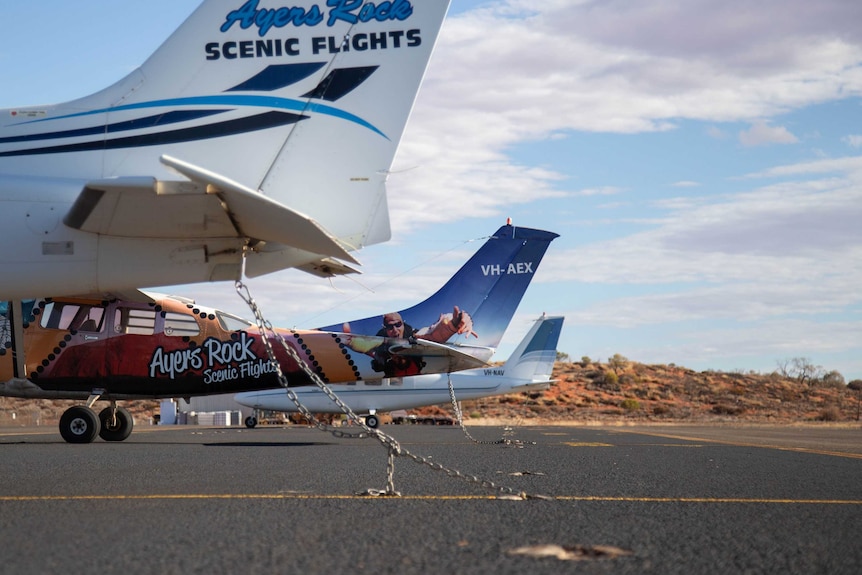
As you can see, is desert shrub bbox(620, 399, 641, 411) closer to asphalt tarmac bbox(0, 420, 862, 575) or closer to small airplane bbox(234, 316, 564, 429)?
small airplane bbox(234, 316, 564, 429)

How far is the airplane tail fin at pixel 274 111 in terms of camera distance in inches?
282

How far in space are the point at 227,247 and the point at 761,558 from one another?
4234mm

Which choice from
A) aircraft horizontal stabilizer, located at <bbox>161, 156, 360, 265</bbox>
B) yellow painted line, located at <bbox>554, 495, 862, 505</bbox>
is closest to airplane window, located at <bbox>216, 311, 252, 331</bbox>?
aircraft horizontal stabilizer, located at <bbox>161, 156, 360, 265</bbox>

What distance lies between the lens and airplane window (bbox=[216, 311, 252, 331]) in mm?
16531

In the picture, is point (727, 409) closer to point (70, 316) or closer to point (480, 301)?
point (480, 301)

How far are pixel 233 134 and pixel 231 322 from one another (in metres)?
9.77

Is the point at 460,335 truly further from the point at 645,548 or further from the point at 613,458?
the point at 645,548

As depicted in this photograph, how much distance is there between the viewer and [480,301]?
2231 cm

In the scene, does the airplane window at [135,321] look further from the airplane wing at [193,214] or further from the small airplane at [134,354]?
the airplane wing at [193,214]

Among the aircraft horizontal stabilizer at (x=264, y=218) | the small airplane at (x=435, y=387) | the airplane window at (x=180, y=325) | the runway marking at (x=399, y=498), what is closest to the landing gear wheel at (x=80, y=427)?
the airplane window at (x=180, y=325)

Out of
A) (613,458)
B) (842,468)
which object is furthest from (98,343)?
(842,468)

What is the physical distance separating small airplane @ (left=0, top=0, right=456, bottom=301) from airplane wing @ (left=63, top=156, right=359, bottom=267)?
6.5 inches

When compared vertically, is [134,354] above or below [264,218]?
below

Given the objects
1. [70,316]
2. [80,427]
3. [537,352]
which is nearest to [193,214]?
[70,316]
